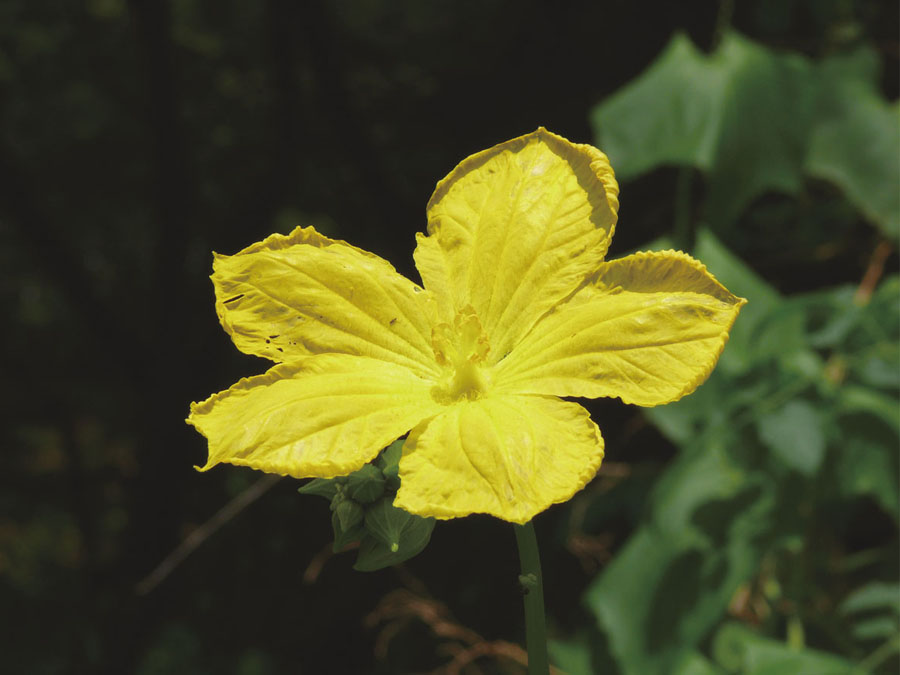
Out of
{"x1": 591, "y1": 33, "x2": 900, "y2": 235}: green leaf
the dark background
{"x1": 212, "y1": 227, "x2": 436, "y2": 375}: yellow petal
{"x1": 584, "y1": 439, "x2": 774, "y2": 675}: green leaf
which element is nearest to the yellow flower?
{"x1": 212, "y1": 227, "x2": 436, "y2": 375}: yellow petal

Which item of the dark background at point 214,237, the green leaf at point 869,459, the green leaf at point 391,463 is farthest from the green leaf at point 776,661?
the green leaf at point 391,463

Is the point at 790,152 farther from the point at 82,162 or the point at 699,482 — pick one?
the point at 82,162

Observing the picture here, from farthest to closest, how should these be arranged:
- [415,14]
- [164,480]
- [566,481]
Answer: [415,14], [164,480], [566,481]

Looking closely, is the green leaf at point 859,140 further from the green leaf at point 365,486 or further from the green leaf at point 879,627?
the green leaf at point 365,486

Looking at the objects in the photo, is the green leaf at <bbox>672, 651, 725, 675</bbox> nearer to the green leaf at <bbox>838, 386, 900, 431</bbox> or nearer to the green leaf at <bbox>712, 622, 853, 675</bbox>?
the green leaf at <bbox>712, 622, 853, 675</bbox>

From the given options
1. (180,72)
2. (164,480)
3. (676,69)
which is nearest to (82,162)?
(180,72)

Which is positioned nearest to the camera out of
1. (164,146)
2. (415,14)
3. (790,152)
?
(790,152)

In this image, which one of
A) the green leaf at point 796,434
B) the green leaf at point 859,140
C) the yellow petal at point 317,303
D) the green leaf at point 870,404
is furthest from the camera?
the green leaf at point 859,140
